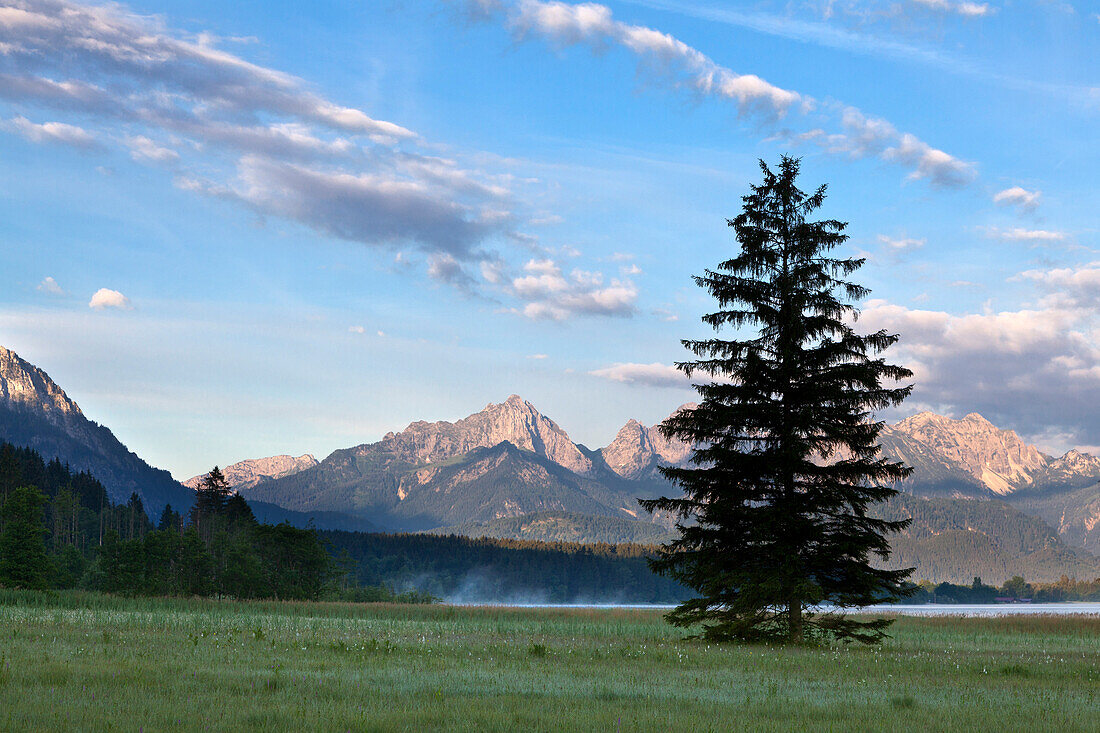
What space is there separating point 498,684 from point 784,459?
1750 centimetres

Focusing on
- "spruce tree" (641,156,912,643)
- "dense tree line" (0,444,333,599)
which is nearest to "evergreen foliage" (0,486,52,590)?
"dense tree line" (0,444,333,599)

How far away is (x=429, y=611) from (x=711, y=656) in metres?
36.5

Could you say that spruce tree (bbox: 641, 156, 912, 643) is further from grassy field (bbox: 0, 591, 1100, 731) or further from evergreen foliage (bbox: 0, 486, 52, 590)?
evergreen foliage (bbox: 0, 486, 52, 590)

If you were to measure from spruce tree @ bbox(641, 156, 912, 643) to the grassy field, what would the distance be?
2291mm

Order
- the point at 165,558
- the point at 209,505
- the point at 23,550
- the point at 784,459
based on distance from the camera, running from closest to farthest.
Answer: the point at 784,459 < the point at 23,550 < the point at 165,558 < the point at 209,505

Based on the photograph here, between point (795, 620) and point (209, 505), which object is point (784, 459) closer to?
point (795, 620)

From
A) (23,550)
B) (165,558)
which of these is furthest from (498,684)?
(165,558)

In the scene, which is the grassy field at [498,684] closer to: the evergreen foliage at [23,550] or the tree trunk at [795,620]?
the tree trunk at [795,620]

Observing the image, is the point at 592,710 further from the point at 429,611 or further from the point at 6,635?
the point at 429,611

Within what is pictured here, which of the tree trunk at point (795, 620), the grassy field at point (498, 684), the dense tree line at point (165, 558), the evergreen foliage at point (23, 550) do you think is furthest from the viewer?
the dense tree line at point (165, 558)

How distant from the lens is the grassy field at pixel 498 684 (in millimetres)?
12477

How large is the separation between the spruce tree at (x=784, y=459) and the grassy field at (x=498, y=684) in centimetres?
229

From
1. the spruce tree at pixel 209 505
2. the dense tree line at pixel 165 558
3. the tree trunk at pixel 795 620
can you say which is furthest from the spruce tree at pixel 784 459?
the spruce tree at pixel 209 505

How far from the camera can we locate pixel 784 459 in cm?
3128
